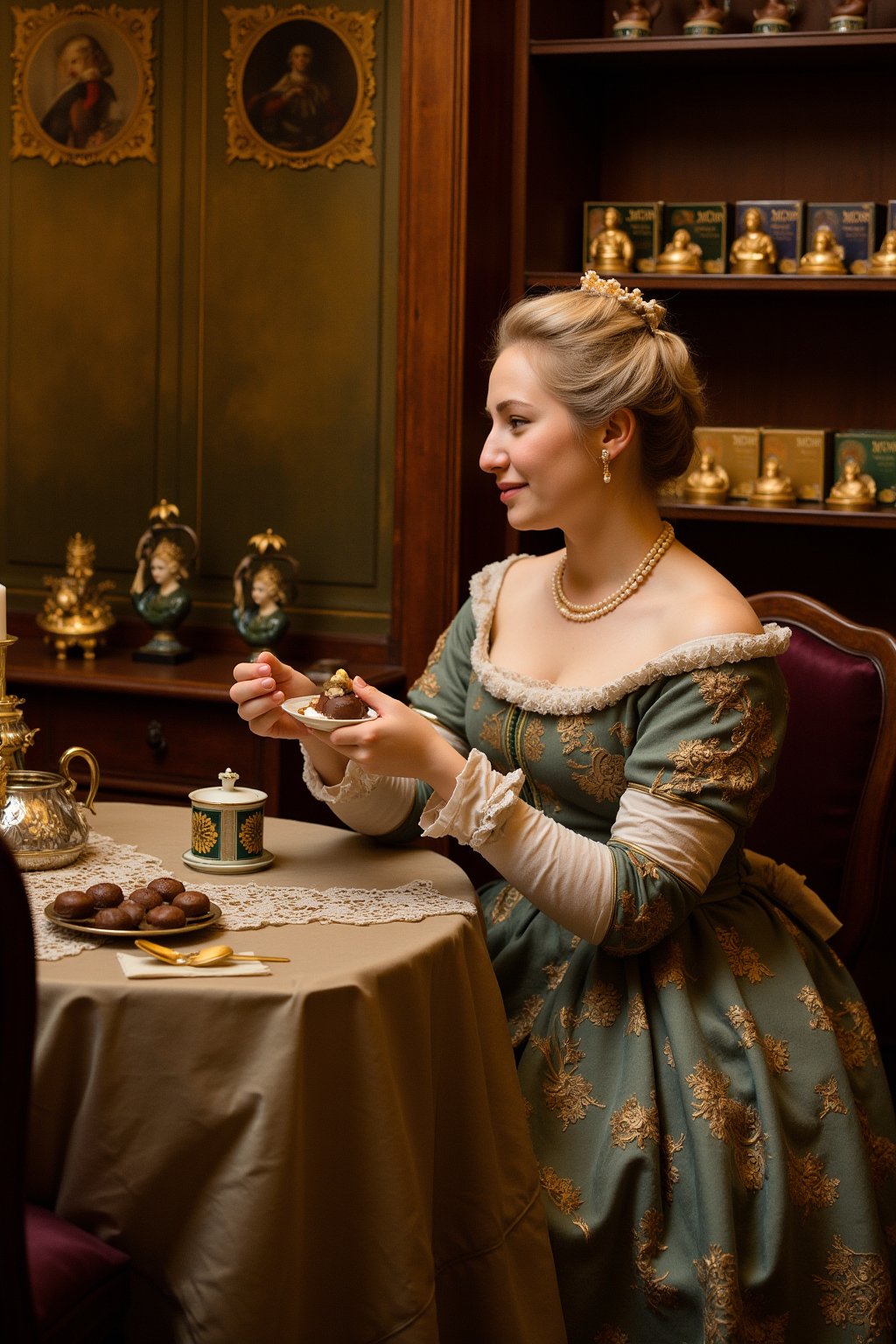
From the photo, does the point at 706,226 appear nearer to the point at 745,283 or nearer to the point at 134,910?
the point at 745,283

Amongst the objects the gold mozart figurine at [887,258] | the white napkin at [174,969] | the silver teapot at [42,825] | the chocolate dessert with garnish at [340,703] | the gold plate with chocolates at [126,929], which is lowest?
the white napkin at [174,969]

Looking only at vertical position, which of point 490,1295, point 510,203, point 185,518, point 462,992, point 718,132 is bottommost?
point 490,1295

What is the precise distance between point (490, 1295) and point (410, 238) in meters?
2.13

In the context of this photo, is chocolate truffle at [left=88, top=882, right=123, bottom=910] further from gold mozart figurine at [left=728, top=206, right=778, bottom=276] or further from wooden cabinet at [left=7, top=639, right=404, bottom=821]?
gold mozart figurine at [left=728, top=206, right=778, bottom=276]

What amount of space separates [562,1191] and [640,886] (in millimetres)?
362

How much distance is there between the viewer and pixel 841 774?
7.38 feet

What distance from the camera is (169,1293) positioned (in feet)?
4.69

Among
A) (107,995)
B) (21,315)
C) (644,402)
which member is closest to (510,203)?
(21,315)

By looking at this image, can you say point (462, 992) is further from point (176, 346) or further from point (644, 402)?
point (176, 346)

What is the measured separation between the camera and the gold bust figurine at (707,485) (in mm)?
3291

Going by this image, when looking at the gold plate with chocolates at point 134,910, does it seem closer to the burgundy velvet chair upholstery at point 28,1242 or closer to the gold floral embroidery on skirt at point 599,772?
the burgundy velvet chair upholstery at point 28,1242

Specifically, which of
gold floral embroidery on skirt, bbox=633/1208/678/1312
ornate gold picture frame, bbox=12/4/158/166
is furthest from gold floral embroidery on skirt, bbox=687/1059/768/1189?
ornate gold picture frame, bbox=12/4/158/166

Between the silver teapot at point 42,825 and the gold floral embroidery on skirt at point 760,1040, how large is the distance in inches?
31.6

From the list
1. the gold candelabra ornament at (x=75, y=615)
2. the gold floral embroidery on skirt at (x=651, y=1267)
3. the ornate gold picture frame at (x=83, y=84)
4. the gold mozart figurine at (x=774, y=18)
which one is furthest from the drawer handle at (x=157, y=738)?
the gold mozart figurine at (x=774, y=18)
